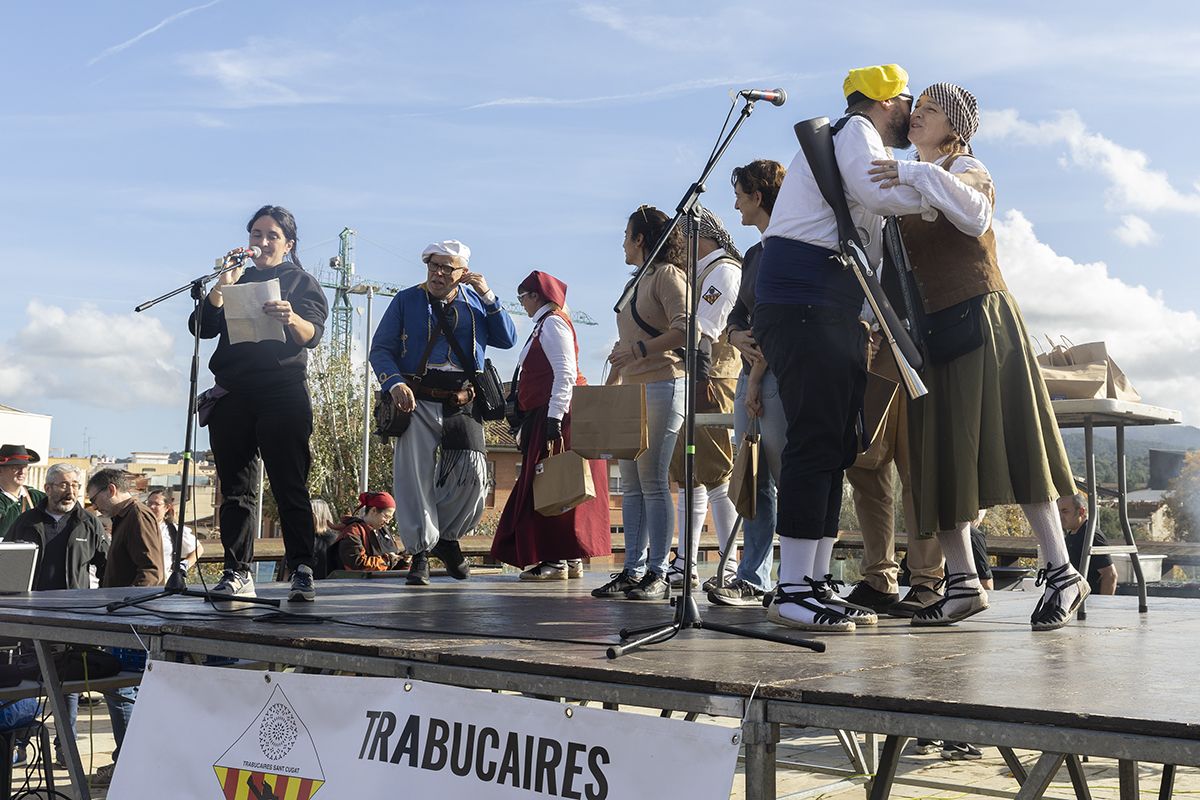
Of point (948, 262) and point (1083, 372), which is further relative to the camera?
point (1083, 372)

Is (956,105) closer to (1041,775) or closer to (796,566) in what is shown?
(796,566)

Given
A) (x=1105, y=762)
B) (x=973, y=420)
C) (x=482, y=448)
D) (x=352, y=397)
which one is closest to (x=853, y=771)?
(x=1105, y=762)

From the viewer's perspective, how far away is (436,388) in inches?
247

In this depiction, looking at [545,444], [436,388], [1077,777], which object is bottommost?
[1077,777]

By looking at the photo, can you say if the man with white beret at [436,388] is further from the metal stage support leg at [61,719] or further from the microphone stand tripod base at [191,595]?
the metal stage support leg at [61,719]

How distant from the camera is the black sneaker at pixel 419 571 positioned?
20.5 feet

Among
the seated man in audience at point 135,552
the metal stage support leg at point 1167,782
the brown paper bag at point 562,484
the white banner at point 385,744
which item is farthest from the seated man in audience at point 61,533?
the metal stage support leg at point 1167,782

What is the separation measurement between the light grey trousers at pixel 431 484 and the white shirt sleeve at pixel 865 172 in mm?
3086

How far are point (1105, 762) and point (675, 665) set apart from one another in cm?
551

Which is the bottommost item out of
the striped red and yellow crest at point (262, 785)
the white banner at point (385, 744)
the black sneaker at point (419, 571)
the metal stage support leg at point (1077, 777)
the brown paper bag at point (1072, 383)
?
the metal stage support leg at point (1077, 777)

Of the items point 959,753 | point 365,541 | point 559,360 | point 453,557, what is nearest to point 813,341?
point 559,360

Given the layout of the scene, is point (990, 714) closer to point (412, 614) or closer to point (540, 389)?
point (412, 614)

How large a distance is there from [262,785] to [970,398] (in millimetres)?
2555

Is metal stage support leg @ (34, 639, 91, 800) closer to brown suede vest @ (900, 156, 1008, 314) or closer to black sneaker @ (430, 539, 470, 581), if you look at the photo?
black sneaker @ (430, 539, 470, 581)
